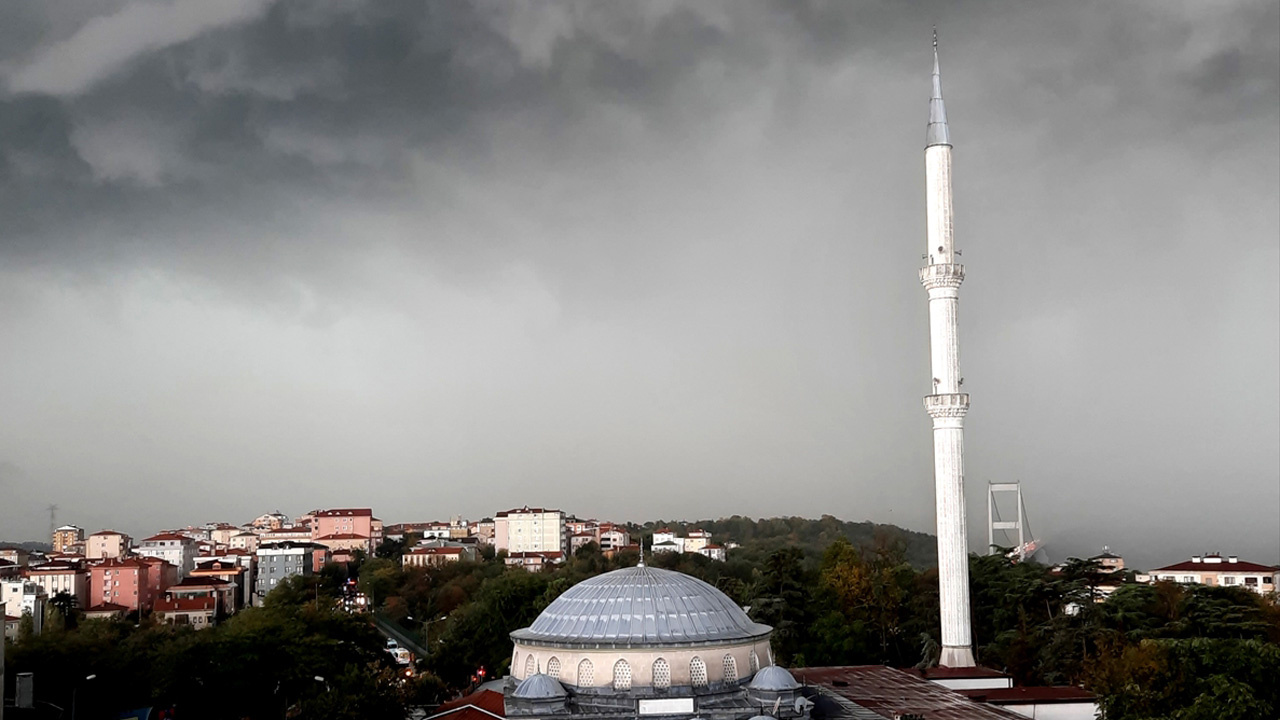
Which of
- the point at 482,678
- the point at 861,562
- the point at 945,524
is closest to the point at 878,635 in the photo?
the point at 861,562

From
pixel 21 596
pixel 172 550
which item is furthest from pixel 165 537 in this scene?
pixel 21 596

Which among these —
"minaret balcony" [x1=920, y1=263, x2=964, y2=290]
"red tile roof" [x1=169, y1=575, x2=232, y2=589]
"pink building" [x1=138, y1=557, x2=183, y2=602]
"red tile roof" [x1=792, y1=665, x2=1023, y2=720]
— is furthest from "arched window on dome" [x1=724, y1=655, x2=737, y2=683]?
"pink building" [x1=138, y1=557, x2=183, y2=602]

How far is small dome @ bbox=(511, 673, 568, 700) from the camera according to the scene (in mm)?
24312

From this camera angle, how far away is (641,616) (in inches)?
1018

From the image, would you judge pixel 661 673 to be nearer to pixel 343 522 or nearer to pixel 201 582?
pixel 201 582

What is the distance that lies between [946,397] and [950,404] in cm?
28

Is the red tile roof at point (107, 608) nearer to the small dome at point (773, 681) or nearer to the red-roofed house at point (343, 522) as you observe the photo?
the red-roofed house at point (343, 522)

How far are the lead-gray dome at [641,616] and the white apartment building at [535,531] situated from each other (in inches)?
3327

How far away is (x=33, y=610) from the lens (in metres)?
61.2

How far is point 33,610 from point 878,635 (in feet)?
145

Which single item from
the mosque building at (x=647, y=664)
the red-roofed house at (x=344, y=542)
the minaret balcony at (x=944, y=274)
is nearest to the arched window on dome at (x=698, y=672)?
the mosque building at (x=647, y=664)

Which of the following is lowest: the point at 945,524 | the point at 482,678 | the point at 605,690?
the point at 482,678

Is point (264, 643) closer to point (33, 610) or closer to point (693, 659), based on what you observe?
point (693, 659)

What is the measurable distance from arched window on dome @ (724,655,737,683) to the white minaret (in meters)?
15.9
